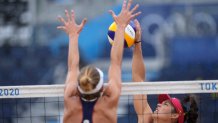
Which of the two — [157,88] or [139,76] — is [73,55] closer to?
[157,88]

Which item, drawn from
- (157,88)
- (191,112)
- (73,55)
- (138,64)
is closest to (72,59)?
(73,55)

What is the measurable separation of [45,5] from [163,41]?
1818 mm

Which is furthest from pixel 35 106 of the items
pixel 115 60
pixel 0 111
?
pixel 115 60

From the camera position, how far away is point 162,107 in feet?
15.0

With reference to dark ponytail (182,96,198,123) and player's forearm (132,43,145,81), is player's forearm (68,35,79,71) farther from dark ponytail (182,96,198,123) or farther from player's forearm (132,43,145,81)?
dark ponytail (182,96,198,123)

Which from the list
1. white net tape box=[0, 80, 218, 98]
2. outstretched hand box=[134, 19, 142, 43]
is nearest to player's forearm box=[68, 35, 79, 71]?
white net tape box=[0, 80, 218, 98]

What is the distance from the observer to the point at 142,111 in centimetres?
472

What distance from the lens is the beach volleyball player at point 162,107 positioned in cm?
451

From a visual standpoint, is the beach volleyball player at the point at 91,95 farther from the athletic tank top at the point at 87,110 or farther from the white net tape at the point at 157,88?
the white net tape at the point at 157,88

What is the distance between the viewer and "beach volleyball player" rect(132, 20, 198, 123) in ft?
14.8

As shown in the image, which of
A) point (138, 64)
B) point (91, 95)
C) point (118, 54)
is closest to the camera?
point (91, 95)

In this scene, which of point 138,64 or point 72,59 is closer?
point 72,59

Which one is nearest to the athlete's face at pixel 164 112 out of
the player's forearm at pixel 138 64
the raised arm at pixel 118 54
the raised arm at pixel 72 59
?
the player's forearm at pixel 138 64

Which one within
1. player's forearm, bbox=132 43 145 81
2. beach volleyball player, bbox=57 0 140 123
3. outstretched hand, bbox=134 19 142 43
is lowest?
beach volleyball player, bbox=57 0 140 123
